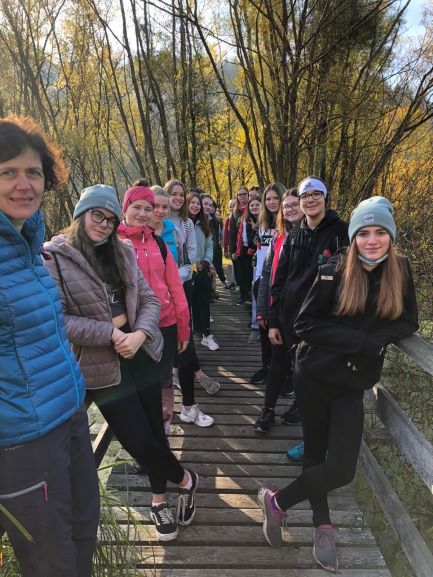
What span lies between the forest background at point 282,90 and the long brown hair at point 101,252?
266 cm

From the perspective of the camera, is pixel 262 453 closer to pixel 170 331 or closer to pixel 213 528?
pixel 213 528

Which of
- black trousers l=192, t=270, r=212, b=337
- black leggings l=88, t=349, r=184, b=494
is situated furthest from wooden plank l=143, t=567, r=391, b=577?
black trousers l=192, t=270, r=212, b=337

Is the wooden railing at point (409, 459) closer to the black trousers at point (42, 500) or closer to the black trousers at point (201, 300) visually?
the black trousers at point (42, 500)

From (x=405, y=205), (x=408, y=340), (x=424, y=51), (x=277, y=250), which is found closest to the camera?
(x=408, y=340)

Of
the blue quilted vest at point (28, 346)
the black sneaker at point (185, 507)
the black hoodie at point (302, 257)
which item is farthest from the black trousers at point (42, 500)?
the black hoodie at point (302, 257)

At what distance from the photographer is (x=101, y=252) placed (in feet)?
6.97

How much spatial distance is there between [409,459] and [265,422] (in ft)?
5.13

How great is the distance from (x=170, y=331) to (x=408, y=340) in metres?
1.57

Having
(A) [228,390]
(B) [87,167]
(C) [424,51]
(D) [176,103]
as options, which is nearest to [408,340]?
(A) [228,390]

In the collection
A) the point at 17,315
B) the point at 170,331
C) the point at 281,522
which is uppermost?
the point at 17,315

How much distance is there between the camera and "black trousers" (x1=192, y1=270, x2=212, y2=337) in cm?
529

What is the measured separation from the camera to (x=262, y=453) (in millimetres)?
3328

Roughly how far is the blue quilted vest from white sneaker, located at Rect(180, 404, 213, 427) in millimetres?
Answer: 2328

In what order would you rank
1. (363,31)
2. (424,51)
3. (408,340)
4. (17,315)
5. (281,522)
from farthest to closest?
(363,31) → (424,51) → (281,522) → (408,340) → (17,315)
